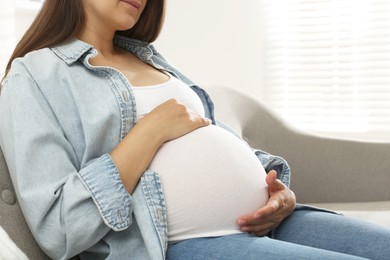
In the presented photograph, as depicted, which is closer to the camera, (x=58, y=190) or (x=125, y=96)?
(x=58, y=190)

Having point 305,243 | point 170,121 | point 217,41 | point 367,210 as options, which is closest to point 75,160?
point 170,121

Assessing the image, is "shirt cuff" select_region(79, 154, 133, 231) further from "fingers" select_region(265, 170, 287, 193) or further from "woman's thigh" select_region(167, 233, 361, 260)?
"fingers" select_region(265, 170, 287, 193)

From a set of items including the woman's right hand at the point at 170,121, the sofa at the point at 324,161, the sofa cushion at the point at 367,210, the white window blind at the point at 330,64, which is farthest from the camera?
the white window blind at the point at 330,64

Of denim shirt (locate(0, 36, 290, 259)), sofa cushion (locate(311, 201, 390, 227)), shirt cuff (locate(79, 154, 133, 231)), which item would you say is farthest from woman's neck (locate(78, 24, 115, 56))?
sofa cushion (locate(311, 201, 390, 227))

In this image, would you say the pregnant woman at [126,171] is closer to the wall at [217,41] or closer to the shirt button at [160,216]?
the shirt button at [160,216]

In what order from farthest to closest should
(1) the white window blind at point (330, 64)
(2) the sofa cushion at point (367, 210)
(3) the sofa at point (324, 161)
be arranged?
(1) the white window blind at point (330, 64)
(3) the sofa at point (324, 161)
(2) the sofa cushion at point (367, 210)

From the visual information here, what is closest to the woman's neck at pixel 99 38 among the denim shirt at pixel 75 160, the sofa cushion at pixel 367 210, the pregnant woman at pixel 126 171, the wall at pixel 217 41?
the pregnant woman at pixel 126 171

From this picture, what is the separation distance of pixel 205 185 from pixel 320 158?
3.00ft

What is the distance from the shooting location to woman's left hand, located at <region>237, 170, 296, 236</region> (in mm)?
1300

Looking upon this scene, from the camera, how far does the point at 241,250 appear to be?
3.87ft

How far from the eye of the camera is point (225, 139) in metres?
1.39

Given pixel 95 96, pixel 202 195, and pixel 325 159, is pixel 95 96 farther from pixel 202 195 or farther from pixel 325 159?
pixel 325 159

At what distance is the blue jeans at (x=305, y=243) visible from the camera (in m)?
1.16

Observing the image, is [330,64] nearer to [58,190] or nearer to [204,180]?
[204,180]
